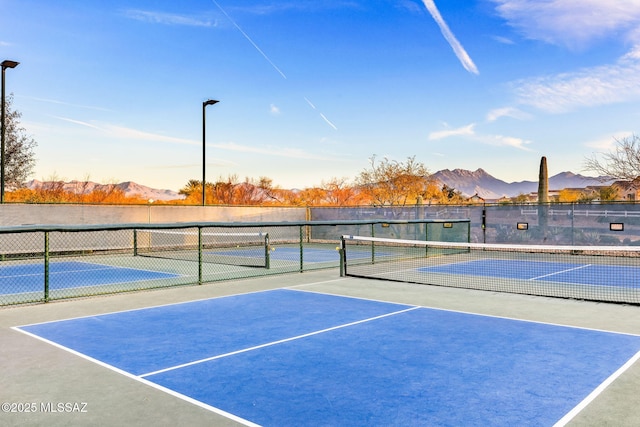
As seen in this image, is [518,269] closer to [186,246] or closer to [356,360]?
[356,360]

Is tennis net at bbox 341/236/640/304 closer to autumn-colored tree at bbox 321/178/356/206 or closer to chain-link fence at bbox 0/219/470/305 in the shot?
chain-link fence at bbox 0/219/470/305

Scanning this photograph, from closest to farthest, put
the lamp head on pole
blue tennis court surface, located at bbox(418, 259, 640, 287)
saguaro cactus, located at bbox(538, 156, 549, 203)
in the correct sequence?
blue tennis court surface, located at bbox(418, 259, 640, 287)
the lamp head on pole
saguaro cactus, located at bbox(538, 156, 549, 203)

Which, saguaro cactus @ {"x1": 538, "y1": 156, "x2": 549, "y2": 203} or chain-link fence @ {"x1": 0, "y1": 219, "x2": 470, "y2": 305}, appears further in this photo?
saguaro cactus @ {"x1": 538, "y1": 156, "x2": 549, "y2": 203}

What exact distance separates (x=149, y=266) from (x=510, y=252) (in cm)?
1751

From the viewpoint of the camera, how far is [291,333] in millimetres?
8055

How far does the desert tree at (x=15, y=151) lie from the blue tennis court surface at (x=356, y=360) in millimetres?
33598

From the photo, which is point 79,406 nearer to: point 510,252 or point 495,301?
point 495,301

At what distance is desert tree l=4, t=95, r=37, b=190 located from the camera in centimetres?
3716

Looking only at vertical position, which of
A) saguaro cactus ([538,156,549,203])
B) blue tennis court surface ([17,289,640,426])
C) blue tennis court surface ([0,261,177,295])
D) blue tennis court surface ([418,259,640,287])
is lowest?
blue tennis court surface ([418,259,640,287])

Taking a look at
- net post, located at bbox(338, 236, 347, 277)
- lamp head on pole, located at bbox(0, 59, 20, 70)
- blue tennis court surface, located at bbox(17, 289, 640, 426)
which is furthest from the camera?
lamp head on pole, located at bbox(0, 59, 20, 70)

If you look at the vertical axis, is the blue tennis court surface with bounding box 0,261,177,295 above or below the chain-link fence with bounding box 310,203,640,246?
below

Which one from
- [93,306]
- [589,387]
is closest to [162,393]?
[589,387]

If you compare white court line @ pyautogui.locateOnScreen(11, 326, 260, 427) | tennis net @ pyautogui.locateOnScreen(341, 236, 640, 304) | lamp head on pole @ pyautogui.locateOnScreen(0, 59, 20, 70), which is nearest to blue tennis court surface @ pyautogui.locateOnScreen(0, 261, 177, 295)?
white court line @ pyautogui.locateOnScreen(11, 326, 260, 427)

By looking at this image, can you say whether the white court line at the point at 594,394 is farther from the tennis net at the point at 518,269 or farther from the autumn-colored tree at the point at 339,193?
the autumn-colored tree at the point at 339,193
